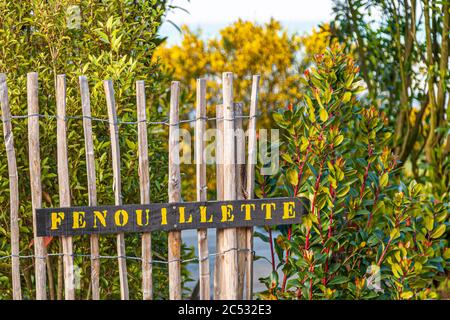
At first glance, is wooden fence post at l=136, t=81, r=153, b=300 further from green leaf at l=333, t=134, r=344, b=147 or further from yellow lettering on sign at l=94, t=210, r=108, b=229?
green leaf at l=333, t=134, r=344, b=147

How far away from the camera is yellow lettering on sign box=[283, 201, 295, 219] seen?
13.1 feet

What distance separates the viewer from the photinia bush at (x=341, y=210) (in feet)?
13.4

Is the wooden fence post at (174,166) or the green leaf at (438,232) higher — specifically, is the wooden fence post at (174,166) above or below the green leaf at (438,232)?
above

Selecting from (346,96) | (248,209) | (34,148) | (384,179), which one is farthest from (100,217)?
(384,179)

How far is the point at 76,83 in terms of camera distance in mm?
4152

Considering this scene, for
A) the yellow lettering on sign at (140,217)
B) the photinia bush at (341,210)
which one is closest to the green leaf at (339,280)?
the photinia bush at (341,210)

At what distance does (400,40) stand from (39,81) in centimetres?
316

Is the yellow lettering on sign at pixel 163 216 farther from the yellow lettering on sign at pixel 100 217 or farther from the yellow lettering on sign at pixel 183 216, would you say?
the yellow lettering on sign at pixel 100 217

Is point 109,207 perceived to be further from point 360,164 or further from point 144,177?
point 360,164

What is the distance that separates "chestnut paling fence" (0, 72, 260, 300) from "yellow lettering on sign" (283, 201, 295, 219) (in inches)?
7.3

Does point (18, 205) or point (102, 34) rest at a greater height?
point (102, 34)

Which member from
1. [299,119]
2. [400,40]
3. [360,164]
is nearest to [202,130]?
[299,119]

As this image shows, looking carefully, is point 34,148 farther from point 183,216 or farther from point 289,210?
point 289,210
